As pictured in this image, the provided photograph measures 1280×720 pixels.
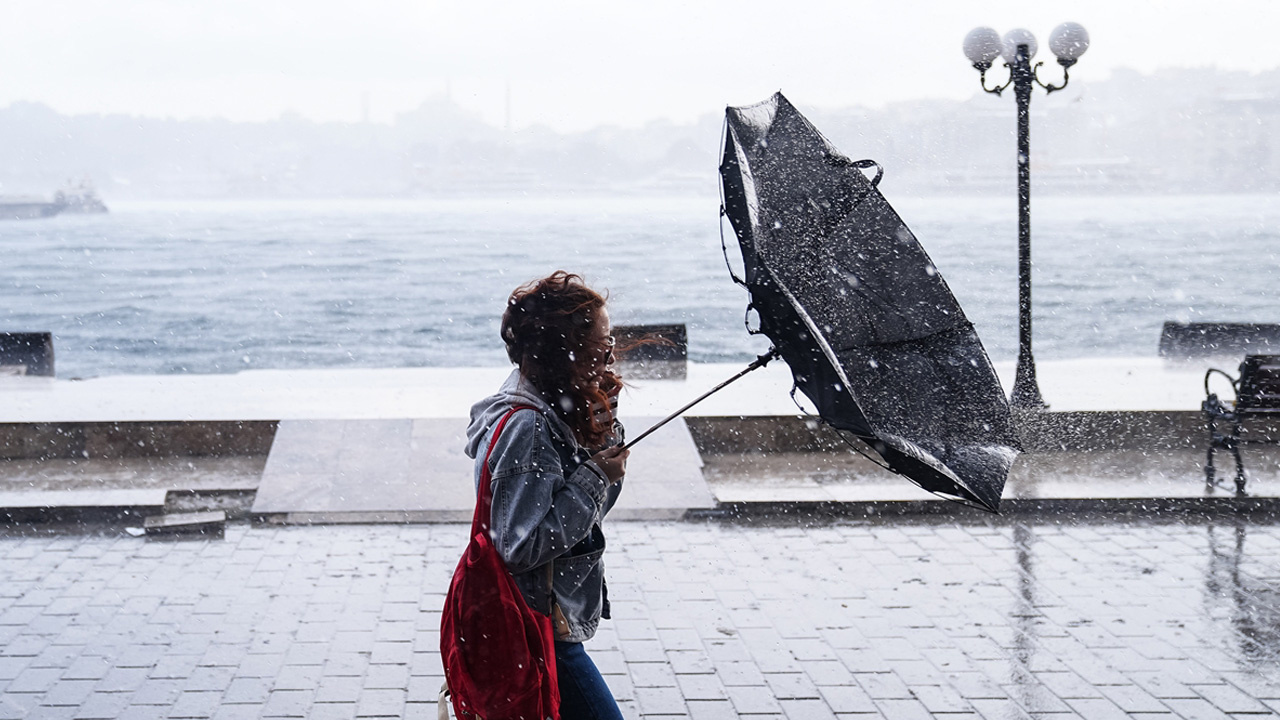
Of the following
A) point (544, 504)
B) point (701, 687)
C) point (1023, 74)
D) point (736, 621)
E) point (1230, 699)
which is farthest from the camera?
point (1023, 74)

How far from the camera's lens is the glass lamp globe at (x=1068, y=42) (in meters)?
11.3

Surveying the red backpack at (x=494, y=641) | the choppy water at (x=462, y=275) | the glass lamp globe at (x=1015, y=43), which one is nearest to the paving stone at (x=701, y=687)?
the red backpack at (x=494, y=641)

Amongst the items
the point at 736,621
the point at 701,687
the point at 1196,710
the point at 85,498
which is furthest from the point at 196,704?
the point at 1196,710

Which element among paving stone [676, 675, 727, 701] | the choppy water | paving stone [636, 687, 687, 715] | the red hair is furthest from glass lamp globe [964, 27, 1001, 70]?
the choppy water

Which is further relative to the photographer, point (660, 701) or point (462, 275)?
point (462, 275)

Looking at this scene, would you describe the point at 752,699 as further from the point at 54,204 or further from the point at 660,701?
the point at 54,204

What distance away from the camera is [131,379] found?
1305 centimetres

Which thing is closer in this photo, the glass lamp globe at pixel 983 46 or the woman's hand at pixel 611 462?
the woman's hand at pixel 611 462

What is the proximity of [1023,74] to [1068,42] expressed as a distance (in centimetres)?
68

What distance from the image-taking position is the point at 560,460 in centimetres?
268

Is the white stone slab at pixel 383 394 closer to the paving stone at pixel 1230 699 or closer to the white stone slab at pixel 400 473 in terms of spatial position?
the white stone slab at pixel 400 473

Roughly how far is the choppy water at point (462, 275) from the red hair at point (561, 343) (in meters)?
49.3

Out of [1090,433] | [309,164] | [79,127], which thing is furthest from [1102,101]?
[1090,433]

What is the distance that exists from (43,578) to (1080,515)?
269 inches
